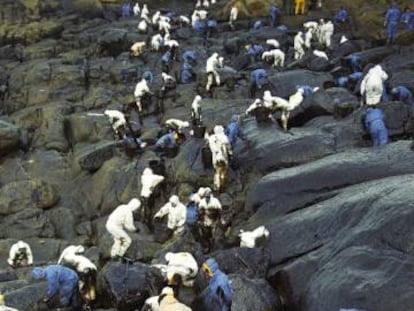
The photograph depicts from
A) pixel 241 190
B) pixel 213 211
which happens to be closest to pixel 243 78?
pixel 241 190

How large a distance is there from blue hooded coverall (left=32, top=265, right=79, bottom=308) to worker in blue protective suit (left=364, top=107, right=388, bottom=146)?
33.7ft

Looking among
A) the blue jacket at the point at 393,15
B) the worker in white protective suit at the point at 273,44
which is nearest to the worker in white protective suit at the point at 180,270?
the blue jacket at the point at 393,15

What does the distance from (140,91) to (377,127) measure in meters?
15.0

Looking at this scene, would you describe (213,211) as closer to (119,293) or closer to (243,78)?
(119,293)

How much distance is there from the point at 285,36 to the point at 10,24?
24.2 metres

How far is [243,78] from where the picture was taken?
31234 mm

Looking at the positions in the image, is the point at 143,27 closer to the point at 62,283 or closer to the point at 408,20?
the point at 408,20

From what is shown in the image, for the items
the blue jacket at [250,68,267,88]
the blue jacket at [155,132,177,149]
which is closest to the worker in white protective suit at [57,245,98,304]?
the blue jacket at [155,132,177,149]

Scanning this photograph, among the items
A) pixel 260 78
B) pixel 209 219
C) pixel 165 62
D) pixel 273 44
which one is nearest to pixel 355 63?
pixel 260 78

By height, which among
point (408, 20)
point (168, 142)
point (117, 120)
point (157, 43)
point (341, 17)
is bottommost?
point (117, 120)

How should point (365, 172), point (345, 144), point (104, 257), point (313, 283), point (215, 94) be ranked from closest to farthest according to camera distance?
1. point (313, 283)
2. point (365, 172)
3. point (104, 257)
4. point (345, 144)
5. point (215, 94)

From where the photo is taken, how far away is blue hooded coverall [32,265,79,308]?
12148 millimetres

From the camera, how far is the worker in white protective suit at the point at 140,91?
29470 millimetres

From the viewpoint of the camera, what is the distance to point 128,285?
12.0m
